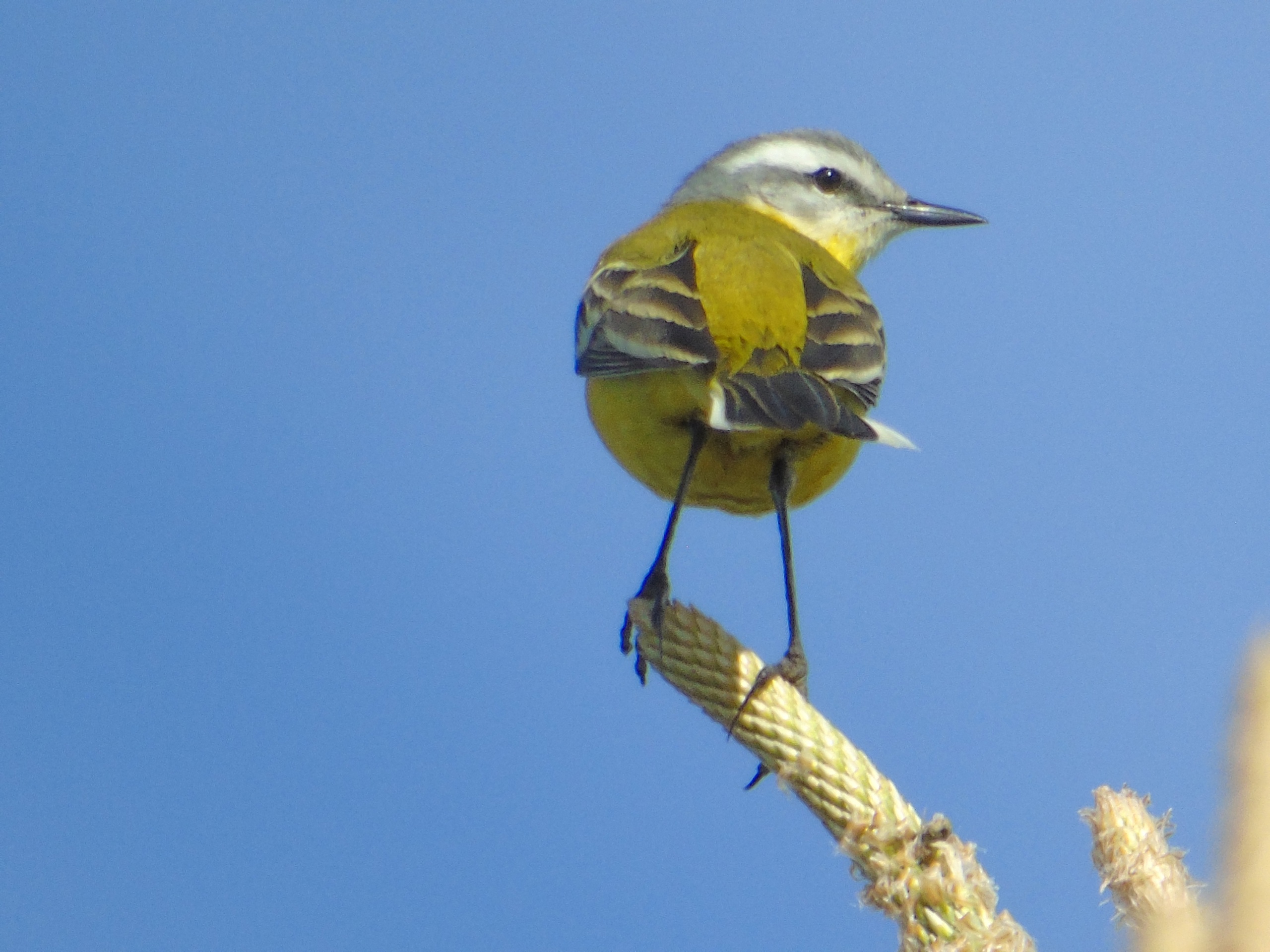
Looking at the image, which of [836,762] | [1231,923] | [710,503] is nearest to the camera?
[1231,923]

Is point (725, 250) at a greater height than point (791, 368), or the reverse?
point (725, 250)

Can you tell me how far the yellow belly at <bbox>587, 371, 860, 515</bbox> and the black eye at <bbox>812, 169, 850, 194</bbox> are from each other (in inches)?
107

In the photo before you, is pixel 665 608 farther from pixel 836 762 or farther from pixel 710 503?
pixel 710 503

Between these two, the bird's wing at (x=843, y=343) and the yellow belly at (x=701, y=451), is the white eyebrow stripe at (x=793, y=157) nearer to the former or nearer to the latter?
the bird's wing at (x=843, y=343)

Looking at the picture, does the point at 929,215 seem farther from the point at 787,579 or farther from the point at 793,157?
the point at 787,579

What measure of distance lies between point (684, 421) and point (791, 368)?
0.46m

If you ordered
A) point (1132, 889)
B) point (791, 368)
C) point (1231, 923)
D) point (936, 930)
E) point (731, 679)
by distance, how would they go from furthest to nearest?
point (791, 368), point (731, 679), point (936, 930), point (1132, 889), point (1231, 923)

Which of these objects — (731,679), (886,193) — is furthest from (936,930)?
(886,193)

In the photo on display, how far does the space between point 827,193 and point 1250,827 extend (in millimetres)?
6905

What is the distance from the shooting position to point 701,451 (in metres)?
4.61

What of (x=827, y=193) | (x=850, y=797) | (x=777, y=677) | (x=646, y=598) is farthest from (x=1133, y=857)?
(x=827, y=193)

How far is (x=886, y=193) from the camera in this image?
24.0 ft

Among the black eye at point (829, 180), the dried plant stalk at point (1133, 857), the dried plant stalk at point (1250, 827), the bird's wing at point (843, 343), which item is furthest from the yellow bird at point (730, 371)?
the dried plant stalk at point (1250, 827)

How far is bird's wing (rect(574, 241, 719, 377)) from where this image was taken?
425 centimetres
